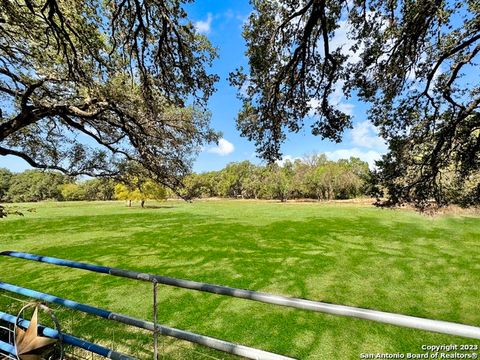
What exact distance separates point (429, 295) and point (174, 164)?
22.8 feet

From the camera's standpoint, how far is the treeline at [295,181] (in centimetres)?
4882

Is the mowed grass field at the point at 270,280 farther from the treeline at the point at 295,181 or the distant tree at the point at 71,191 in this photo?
the distant tree at the point at 71,191

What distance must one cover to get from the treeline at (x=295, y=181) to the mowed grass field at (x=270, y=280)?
95.7ft

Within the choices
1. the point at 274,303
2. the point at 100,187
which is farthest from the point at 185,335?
the point at 100,187

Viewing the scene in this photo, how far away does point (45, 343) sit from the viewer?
5.50ft

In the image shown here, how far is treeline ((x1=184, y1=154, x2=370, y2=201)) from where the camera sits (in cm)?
4882

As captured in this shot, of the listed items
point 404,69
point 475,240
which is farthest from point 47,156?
point 475,240

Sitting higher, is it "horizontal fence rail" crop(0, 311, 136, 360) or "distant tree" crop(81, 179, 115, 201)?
"distant tree" crop(81, 179, 115, 201)

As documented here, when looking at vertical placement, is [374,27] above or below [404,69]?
above

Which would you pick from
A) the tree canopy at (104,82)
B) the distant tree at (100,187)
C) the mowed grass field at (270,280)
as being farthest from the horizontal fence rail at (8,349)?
the distant tree at (100,187)

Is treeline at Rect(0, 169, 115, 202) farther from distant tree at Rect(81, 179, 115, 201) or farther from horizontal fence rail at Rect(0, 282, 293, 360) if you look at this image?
horizontal fence rail at Rect(0, 282, 293, 360)

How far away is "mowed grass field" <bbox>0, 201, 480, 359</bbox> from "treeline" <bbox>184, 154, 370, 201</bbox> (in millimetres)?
29175

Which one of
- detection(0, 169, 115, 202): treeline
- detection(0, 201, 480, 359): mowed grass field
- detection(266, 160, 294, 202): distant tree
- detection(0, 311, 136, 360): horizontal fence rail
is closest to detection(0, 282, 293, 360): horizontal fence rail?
detection(0, 311, 136, 360): horizontal fence rail

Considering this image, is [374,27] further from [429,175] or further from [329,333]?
[329,333]
